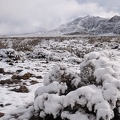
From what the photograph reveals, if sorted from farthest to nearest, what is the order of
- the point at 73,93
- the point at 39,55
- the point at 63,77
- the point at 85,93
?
the point at 39,55
the point at 63,77
the point at 73,93
the point at 85,93

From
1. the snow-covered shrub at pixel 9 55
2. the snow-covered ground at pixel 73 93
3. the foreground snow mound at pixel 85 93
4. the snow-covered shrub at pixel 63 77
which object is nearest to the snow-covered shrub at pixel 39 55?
the snow-covered shrub at pixel 9 55

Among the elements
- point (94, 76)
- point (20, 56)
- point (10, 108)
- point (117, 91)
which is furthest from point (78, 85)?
point (20, 56)

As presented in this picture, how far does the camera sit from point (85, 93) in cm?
589

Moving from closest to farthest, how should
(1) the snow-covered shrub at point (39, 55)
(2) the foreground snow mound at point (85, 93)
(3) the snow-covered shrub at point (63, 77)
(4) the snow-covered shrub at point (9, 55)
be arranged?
(2) the foreground snow mound at point (85, 93)
(3) the snow-covered shrub at point (63, 77)
(4) the snow-covered shrub at point (9, 55)
(1) the snow-covered shrub at point (39, 55)

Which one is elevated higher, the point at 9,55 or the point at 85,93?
the point at 85,93

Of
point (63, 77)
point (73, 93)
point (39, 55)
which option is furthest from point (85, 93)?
point (39, 55)

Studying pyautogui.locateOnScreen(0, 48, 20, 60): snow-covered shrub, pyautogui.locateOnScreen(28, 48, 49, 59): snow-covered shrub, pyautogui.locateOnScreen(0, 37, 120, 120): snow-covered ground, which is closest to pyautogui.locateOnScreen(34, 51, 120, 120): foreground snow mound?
pyautogui.locateOnScreen(0, 37, 120, 120): snow-covered ground

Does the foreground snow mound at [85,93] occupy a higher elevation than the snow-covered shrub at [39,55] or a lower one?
higher

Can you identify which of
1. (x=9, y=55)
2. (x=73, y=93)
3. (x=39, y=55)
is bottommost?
(x=39, y=55)

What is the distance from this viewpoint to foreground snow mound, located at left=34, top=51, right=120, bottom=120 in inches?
225

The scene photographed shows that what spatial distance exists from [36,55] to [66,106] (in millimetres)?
15039

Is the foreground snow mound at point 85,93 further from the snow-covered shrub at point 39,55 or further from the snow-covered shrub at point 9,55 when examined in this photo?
the snow-covered shrub at point 39,55

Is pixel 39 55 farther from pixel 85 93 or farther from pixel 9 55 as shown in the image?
pixel 85 93

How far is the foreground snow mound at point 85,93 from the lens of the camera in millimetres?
5723
